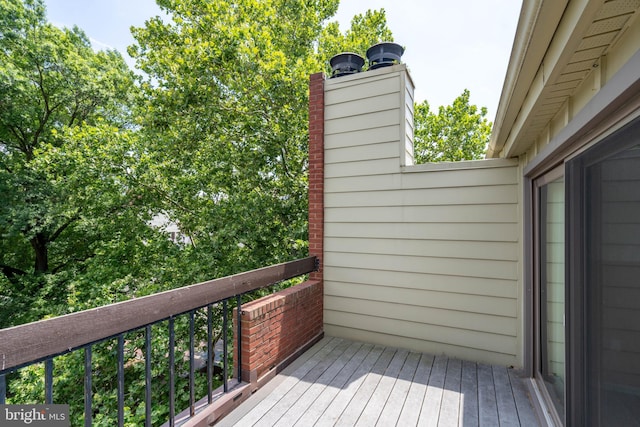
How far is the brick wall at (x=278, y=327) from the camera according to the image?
233 centimetres

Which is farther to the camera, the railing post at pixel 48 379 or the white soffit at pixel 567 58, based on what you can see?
the railing post at pixel 48 379

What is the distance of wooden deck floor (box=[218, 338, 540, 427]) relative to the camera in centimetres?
207

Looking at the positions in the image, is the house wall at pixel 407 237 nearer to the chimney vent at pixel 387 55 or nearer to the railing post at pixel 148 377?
the chimney vent at pixel 387 55

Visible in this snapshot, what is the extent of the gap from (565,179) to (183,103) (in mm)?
5958

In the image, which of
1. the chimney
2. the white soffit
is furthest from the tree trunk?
the white soffit

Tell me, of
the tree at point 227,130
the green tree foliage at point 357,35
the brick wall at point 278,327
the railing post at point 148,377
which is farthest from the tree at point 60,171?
the green tree foliage at point 357,35

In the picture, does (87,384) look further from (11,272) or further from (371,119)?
(11,272)

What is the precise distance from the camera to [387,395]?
2.34 m

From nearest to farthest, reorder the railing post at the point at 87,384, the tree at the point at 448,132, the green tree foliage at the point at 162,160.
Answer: the railing post at the point at 87,384 < the green tree foliage at the point at 162,160 < the tree at the point at 448,132

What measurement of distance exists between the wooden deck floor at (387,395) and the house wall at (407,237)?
31cm

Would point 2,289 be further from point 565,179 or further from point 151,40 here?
point 565,179

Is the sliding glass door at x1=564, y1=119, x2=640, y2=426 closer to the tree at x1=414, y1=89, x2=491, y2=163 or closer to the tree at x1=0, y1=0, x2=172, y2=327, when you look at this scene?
the tree at x1=0, y1=0, x2=172, y2=327

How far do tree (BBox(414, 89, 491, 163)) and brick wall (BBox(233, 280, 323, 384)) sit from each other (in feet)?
23.3

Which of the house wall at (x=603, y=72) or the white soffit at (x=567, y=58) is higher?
the white soffit at (x=567, y=58)
